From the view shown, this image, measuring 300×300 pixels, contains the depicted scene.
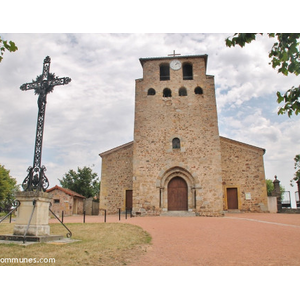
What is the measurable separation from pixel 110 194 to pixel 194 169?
7583 mm

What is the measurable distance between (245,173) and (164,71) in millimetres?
10223

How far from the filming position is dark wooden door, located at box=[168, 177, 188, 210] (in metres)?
18.6

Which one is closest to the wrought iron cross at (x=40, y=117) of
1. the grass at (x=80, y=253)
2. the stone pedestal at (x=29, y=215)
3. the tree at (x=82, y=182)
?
the stone pedestal at (x=29, y=215)

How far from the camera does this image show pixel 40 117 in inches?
314

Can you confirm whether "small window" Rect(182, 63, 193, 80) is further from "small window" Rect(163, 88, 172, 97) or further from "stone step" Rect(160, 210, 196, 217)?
"stone step" Rect(160, 210, 196, 217)

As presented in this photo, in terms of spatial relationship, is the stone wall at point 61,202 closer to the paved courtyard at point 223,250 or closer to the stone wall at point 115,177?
the stone wall at point 115,177

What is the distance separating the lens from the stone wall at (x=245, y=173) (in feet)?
67.2

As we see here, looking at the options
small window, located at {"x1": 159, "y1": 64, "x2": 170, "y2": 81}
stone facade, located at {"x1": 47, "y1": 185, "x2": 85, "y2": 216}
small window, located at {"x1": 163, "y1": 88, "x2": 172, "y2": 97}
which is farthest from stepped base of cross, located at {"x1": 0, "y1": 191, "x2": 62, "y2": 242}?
stone facade, located at {"x1": 47, "y1": 185, "x2": 85, "y2": 216}

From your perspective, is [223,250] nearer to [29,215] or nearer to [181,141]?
[29,215]

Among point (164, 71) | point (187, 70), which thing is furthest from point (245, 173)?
point (164, 71)

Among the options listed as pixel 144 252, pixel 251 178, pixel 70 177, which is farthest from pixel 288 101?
pixel 70 177

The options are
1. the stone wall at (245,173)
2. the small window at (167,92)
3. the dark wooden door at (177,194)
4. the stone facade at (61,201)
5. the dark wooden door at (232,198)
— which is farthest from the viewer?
the stone facade at (61,201)

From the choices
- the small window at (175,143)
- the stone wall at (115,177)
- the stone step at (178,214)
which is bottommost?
the stone step at (178,214)

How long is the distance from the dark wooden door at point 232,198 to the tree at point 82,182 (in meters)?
18.6
